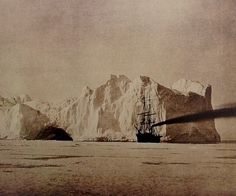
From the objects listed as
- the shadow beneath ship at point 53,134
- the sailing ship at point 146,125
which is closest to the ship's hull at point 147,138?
the sailing ship at point 146,125

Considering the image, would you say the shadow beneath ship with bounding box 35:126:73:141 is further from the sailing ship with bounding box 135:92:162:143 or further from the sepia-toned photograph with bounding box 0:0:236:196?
the sailing ship with bounding box 135:92:162:143

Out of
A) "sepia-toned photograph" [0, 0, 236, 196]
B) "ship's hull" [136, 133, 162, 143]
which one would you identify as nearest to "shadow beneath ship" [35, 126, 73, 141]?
"sepia-toned photograph" [0, 0, 236, 196]

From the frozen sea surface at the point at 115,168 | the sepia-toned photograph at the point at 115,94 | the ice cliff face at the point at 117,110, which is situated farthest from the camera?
the ice cliff face at the point at 117,110

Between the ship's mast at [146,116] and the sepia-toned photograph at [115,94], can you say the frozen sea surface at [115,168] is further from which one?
the ship's mast at [146,116]

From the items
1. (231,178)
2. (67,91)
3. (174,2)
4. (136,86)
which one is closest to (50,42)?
(67,91)

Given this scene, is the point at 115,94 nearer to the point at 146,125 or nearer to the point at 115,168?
the point at 146,125

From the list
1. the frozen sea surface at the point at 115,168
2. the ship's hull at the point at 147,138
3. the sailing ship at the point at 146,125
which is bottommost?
the frozen sea surface at the point at 115,168
